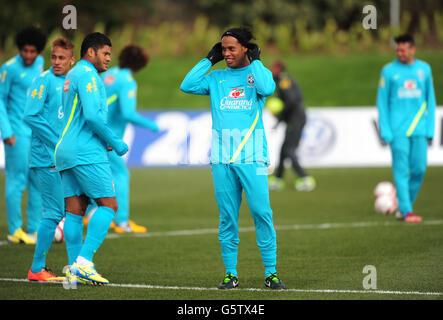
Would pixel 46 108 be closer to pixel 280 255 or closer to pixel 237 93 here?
pixel 237 93

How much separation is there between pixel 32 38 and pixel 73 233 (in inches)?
132

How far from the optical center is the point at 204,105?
95.1 feet

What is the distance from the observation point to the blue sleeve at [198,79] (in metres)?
6.92

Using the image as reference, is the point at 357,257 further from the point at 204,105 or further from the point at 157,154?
the point at 204,105

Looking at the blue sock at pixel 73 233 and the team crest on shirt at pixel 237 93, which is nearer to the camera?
the team crest on shirt at pixel 237 93

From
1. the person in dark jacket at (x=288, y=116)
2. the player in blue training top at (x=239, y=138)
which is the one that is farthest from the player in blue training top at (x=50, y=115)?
the person in dark jacket at (x=288, y=116)

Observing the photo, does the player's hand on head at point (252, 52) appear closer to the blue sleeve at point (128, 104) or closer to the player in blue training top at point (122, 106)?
the player in blue training top at point (122, 106)

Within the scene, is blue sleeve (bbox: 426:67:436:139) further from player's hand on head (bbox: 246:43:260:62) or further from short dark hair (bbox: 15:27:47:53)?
short dark hair (bbox: 15:27:47:53)

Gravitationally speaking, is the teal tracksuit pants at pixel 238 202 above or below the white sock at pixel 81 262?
above

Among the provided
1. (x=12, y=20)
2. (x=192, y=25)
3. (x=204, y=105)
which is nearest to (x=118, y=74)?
(x=204, y=105)

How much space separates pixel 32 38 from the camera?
379 inches

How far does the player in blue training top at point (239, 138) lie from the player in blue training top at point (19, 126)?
3.58m

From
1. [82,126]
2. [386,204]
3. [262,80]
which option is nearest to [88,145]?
[82,126]
